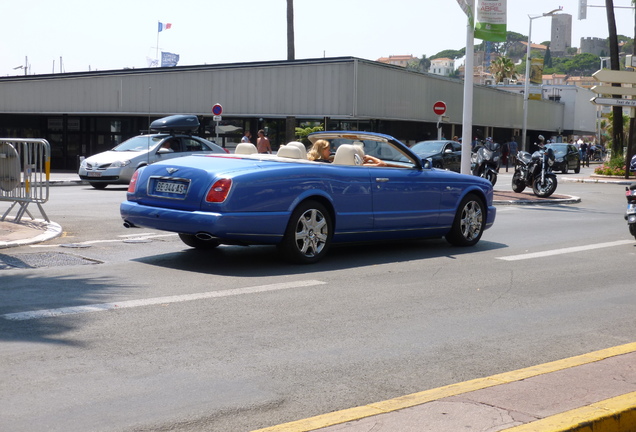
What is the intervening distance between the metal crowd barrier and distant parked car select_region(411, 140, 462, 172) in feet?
63.2

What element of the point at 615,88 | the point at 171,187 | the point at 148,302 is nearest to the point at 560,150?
the point at 615,88

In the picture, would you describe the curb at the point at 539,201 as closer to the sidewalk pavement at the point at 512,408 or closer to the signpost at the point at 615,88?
the signpost at the point at 615,88

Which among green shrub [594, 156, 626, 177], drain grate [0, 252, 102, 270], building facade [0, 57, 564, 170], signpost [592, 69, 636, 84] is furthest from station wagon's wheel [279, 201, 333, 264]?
green shrub [594, 156, 626, 177]

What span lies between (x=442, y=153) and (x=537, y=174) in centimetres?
723

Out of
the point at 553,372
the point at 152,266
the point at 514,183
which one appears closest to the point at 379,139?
the point at 152,266

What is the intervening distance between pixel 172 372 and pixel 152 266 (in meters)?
4.14

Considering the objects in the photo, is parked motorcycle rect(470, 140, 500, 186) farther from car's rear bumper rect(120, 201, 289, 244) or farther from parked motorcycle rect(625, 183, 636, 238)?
car's rear bumper rect(120, 201, 289, 244)

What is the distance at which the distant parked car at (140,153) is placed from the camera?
23125 mm

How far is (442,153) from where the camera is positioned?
102ft

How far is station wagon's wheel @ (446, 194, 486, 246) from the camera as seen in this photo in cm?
1158

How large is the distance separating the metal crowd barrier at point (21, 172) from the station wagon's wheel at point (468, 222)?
589cm

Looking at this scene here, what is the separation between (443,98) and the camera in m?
45.0

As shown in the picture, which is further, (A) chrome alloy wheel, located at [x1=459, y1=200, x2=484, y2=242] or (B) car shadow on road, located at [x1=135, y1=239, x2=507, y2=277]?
(A) chrome alloy wheel, located at [x1=459, y1=200, x2=484, y2=242]

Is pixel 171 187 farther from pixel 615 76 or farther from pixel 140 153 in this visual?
pixel 615 76
